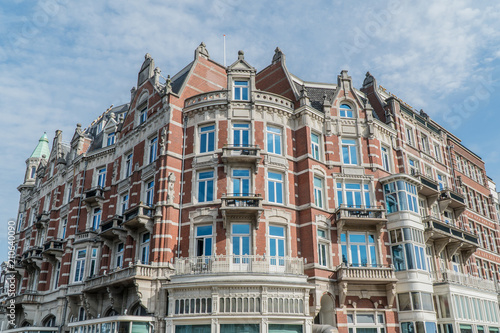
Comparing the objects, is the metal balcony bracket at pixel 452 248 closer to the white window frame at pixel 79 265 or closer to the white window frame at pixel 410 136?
the white window frame at pixel 410 136

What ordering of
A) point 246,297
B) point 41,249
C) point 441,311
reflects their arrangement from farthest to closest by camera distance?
point 41,249, point 441,311, point 246,297

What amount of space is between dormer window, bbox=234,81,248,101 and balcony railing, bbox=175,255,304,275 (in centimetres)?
1153

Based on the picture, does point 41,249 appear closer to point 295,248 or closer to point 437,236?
point 295,248

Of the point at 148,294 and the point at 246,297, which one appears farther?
the point at 148,294

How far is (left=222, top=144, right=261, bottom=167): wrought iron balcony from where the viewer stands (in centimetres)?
2875

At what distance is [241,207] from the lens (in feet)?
88.8

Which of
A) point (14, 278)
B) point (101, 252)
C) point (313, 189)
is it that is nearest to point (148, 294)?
point (101, 252)

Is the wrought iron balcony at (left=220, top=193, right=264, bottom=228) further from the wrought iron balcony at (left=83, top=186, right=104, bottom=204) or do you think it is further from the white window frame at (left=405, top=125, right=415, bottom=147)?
the white window frame at (left=405, top=125, right=415, bottom=147)

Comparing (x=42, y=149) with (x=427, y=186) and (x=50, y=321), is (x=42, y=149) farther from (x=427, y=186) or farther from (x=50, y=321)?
(x=427, y=186)

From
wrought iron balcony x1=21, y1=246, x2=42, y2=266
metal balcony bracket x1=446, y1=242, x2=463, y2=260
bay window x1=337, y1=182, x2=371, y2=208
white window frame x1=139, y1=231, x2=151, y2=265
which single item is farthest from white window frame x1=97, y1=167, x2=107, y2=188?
metal balcony bracket x1=446, y1=242, x2=463, y2=260

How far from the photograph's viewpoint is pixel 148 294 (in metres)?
26.1

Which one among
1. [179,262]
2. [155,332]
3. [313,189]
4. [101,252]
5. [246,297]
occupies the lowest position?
[155,332]

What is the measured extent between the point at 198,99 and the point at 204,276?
12.9m

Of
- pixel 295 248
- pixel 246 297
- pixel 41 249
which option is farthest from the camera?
pixel 41 249
